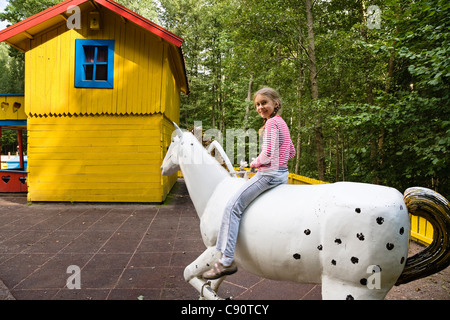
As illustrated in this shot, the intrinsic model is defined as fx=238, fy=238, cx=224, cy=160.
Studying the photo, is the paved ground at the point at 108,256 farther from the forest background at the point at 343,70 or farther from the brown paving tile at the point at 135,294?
the forest background at the point at 343,70

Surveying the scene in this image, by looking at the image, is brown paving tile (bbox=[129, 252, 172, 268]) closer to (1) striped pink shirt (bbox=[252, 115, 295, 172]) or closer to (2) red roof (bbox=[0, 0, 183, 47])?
(1) striped pink shirt (bbox=[252, 115, 295, 172])

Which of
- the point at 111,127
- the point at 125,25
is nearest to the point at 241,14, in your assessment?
the point at 125,25

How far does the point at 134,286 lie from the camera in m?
2.99

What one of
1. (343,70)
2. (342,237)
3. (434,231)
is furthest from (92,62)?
(343,70)

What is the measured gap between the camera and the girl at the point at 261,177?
184cm

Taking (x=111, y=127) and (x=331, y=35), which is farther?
(x=331, y=35)

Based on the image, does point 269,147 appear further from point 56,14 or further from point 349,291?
point 56,14

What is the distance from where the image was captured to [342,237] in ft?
4.93

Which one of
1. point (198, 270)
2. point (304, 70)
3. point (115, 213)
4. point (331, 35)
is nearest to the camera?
point (198, 270)

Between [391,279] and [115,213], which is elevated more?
[391,279]

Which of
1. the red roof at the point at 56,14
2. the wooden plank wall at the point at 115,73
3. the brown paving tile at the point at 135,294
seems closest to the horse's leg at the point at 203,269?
the brown paving tile at the point at 135,294

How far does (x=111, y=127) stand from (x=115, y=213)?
273 centimetres

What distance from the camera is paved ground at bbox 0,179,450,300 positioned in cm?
288
